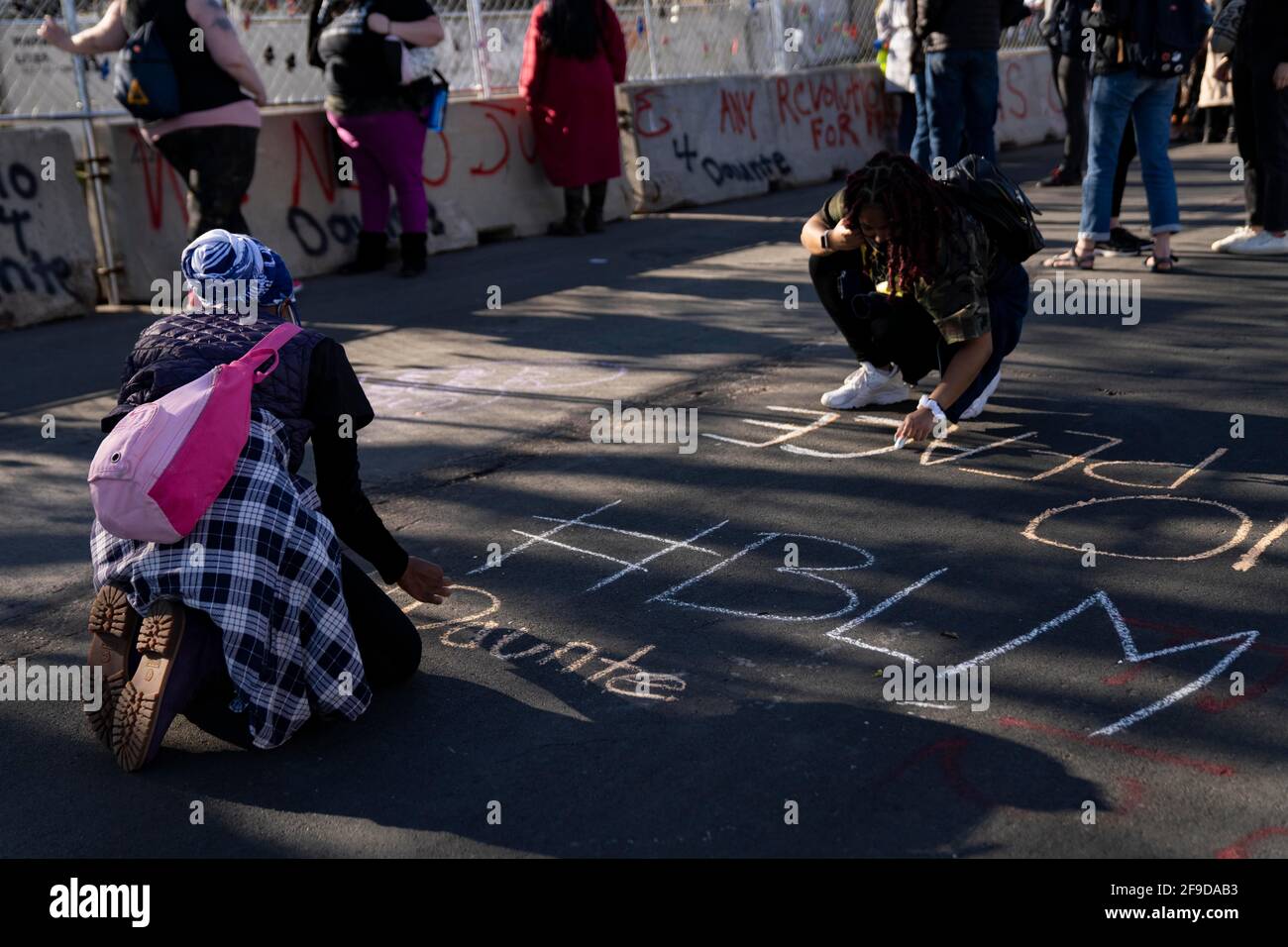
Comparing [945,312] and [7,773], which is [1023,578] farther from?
[7,773]

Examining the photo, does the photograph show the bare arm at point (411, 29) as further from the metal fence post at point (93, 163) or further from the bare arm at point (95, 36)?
the metal fence post at point (93, 163)

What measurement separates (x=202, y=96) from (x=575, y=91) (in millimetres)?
Result: 3105

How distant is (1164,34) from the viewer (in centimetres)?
733

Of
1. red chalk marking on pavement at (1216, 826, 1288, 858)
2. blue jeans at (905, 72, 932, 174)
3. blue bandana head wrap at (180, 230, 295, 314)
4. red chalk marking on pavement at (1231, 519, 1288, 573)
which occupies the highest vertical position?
blue jeans at (905, 72, 932, 174)

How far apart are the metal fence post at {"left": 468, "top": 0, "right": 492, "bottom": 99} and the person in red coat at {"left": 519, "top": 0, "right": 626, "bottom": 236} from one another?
0.85 feet

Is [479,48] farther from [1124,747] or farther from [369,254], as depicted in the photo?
[1124,747]

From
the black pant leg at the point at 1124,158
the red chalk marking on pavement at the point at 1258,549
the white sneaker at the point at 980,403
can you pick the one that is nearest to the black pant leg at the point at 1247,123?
the black pant leg at the point at 1124,158

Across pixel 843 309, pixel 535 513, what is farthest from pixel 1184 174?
pixel 535 513

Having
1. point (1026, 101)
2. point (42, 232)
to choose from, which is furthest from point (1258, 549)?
point (1026, 101)

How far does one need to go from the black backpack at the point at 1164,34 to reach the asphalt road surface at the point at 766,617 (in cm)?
143

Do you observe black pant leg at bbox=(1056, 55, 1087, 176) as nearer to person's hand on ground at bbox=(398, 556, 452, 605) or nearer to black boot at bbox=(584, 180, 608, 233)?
black boot at bbox=(584, 180, 608, 233)

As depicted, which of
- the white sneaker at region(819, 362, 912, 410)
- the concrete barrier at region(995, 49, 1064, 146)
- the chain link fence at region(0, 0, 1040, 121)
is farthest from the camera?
the concrete barrier at region(995, 49, 1064, 146)

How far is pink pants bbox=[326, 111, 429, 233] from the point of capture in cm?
859

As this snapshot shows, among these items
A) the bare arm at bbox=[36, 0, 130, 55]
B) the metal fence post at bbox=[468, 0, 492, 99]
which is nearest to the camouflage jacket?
the bare arm at bbox=[36, 0, 130, 55]
